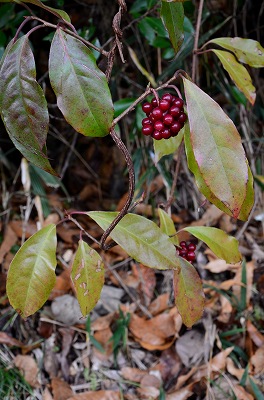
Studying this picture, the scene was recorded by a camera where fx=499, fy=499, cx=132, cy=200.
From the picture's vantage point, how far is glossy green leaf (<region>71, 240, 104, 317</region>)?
94 centimetres

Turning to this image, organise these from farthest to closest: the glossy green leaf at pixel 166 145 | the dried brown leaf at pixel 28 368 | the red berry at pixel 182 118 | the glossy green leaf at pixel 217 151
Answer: the dried brown leaf at pixel 28 368
the glossy green leaf at pixel 166 145
the red berry at pixel 182 118
the glossy green leaf at pixel 217 151

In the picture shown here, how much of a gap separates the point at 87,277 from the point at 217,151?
39 centimetres

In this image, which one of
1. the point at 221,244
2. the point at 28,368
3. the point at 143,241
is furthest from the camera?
the point at 28,368

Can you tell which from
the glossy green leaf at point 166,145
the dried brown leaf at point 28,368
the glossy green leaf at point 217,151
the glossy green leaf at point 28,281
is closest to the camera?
the glossy green leaf at point 217,151

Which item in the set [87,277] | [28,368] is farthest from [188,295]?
[28,368]

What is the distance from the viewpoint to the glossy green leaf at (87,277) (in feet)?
3.10

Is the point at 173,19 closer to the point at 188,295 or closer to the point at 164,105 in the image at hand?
the point at 164,105

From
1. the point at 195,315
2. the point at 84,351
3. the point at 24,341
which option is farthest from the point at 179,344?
the point at 195,315

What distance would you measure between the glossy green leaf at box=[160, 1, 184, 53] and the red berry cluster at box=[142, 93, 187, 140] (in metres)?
0.22

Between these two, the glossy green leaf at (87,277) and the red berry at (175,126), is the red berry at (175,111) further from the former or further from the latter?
the glossy green leaf at (87,277)

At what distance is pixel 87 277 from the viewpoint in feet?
3.12

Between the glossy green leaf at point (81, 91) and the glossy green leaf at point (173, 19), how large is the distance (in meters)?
0.27

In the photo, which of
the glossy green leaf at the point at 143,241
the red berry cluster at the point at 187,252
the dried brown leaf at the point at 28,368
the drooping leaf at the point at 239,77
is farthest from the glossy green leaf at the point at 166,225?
the dried brown leaf at the point at 28,368

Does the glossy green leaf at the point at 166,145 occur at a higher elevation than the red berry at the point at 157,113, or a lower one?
lower
